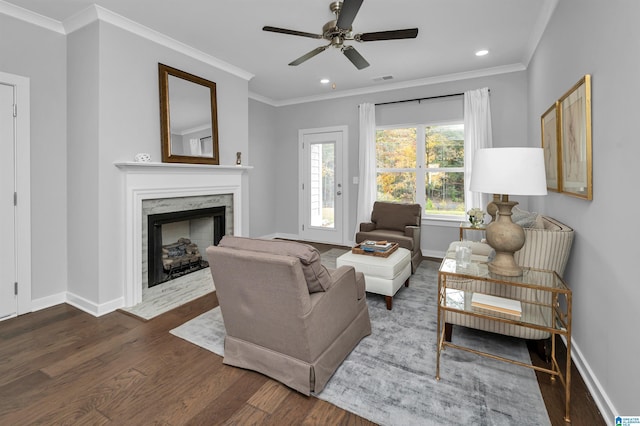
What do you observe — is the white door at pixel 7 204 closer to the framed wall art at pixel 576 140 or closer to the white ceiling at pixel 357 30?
the white ceiling at pixel 357 30

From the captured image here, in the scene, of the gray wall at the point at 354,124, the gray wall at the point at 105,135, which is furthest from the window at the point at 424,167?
the gray wall at the point at 105,135

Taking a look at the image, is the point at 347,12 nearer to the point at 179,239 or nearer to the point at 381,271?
the point at 381,271

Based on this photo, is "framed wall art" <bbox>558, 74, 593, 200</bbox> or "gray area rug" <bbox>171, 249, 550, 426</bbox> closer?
"gray area rug" <bbox>171, 249, 550, 426</bbox>

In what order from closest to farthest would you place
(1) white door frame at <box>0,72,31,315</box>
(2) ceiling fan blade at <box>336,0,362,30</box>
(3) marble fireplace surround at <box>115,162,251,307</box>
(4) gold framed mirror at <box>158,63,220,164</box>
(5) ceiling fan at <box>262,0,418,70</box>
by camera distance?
(2) ceiling fan blade at <box>336,0,362,30</box>
(5) ceiling fan at <box>262,0,418,70</box>
(1) white door frame at <box>0,72,31,315</box>
(3) marble fireplace surround at <box>115,162,251,307</box>
(4) gold framed mirror at <box>158,63,220,164</box>

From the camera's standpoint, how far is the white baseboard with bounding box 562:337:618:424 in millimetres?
1575

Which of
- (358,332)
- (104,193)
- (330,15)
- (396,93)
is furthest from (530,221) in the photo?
(104,193)

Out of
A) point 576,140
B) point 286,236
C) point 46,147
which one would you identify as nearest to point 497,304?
point 576,140

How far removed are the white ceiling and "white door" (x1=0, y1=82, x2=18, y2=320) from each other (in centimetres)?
87

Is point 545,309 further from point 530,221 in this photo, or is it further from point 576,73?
point 576,73

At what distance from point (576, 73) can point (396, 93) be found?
3075 mm

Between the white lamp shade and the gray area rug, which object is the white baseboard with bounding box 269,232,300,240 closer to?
the gray area rug

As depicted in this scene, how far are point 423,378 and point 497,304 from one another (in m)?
0.62

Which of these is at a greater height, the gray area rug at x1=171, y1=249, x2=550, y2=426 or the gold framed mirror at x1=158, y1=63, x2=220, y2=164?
the gold framed mirror at x1=158, y1=63, x2=220, y2=164

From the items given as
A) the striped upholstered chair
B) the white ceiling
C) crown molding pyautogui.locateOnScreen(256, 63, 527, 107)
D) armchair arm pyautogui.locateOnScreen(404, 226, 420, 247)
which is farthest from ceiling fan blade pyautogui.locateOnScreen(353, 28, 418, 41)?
crown molding pyautogui.locateOnScreen(256, 63, 527, 107)
